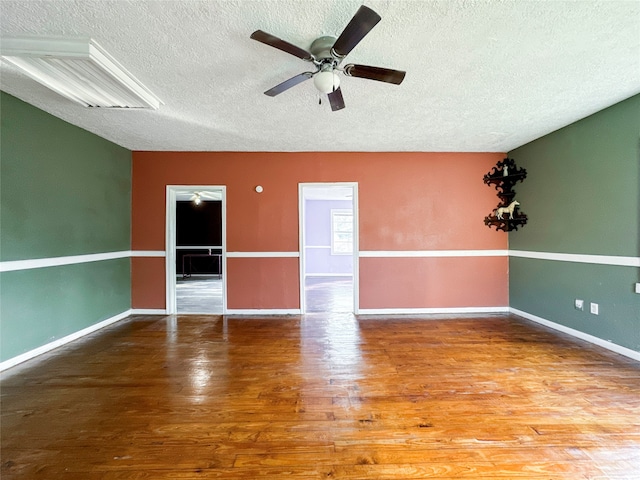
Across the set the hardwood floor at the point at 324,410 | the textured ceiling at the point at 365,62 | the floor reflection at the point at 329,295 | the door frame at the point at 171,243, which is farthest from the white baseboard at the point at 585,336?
the door frame at the point at 171,243

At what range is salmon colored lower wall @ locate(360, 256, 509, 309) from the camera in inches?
169

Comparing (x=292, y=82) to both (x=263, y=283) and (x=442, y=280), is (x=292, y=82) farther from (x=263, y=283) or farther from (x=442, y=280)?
(x=442, y=280)

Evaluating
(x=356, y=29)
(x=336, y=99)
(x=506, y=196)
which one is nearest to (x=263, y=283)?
(x=336, y=99)

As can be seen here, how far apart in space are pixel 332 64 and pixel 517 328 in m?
3.68

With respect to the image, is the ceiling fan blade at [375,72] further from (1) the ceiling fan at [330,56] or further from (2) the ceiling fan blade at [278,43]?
(2) the ceiling fan blade at [278,43]

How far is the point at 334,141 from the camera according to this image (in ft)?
12.4

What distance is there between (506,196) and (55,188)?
18.6 ft

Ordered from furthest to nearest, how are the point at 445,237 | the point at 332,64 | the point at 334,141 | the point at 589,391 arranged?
the point at 445,237
the point at 334,141
the point at 589,391
the point at 332,64

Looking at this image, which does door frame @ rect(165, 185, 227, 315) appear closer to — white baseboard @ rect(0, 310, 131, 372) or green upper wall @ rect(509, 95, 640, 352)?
white baseboard @ rect(0, 310, 131, 372)

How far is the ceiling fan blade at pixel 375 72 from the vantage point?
1800 mm

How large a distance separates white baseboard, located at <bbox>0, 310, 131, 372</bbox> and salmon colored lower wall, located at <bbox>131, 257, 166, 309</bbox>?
286mm

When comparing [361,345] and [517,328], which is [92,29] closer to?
[361,345]

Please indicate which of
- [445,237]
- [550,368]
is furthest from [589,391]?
[445,237]

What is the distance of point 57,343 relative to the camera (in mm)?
3018
